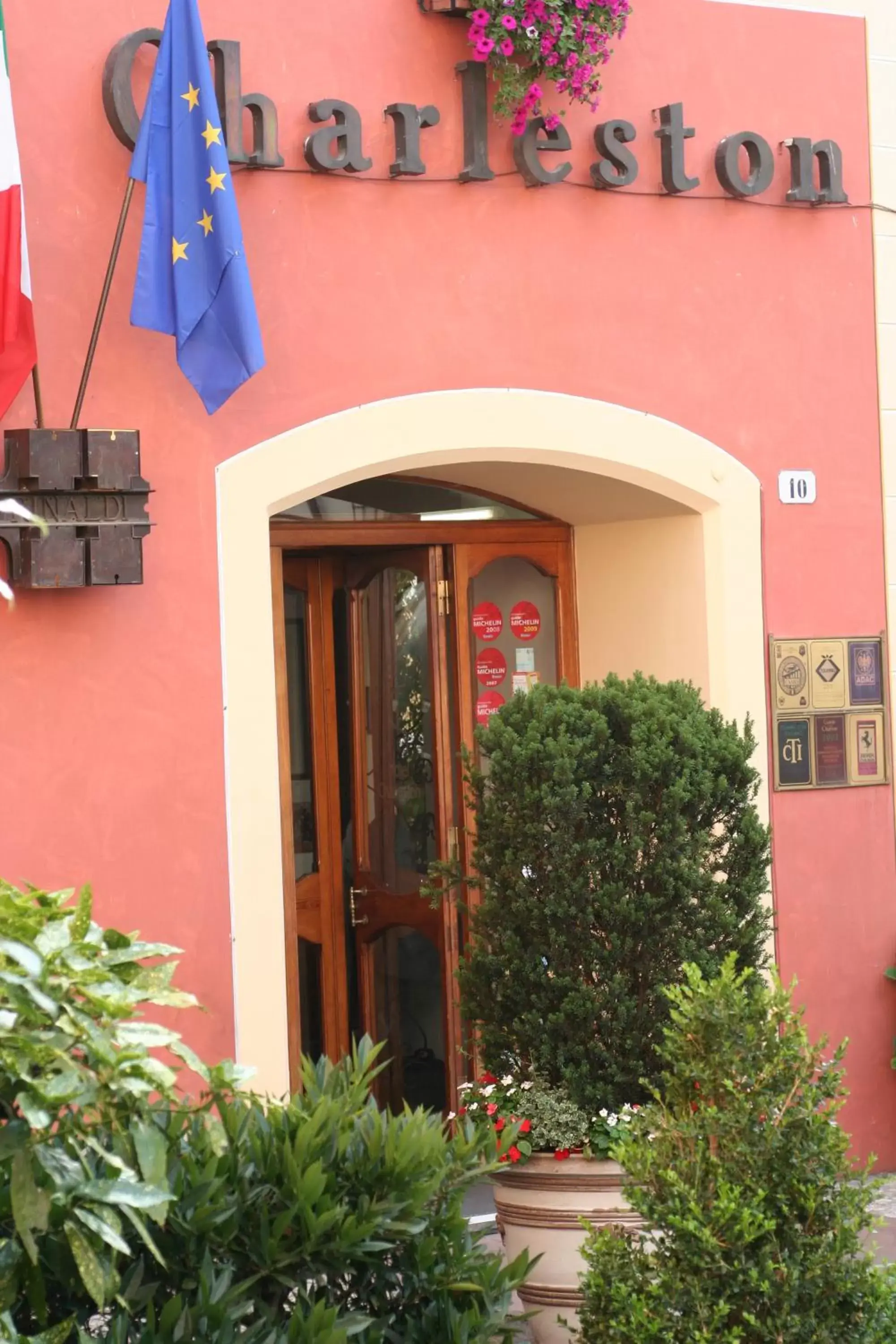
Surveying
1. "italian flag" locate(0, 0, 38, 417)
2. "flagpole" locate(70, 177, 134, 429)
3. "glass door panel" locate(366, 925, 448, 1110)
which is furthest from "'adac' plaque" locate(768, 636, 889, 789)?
"italian flag" locate(0, 0, 38, 417)

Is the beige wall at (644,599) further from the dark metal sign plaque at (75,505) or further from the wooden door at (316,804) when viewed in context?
the dark metal sign plaque at (75,505)

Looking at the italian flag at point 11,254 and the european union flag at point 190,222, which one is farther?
the european union flag at point 190,222

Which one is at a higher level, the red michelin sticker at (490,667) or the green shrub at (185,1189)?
the red michelin sticker at (490,667)

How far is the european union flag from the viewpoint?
5172 mm

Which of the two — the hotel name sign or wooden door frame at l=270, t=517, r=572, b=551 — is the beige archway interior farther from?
the hotel name sign

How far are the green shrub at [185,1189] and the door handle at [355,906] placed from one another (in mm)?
3469

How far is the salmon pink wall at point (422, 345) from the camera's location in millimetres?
5320

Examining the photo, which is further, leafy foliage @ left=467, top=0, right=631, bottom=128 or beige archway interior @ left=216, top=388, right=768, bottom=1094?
leafy foliage @ left=467, top=0, right=631, bottom=128

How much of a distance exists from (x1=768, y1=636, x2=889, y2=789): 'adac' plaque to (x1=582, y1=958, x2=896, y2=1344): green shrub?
10.8 ft

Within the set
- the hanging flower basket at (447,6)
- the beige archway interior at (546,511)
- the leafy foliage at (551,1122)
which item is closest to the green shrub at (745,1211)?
the leafy foliage at (551,1122)

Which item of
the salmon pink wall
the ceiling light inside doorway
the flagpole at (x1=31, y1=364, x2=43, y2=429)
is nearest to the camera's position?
the flagpole at (x1=31, y1=364, x2=43, y2=429)

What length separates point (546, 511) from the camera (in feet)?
22.8

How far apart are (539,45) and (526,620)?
2.19m

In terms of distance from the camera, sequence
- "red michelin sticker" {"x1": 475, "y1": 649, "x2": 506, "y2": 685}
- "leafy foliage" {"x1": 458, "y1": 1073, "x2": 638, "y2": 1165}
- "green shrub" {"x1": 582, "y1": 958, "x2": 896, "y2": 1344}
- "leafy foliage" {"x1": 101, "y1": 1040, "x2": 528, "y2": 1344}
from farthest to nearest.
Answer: "red michelin sticker" {"x1": 475, "y1": 649, "x2": 506, "y2": 685} → "leafy foliage" {"x1": 458, "y1": 1073, "x2": 638, "y2": 1165} → "green shrub" {"x1": 582, "y1": 958, "x2": 896, "y2": 1344} → "leafy foliage" {"x1": 101, "y1": 1040, "x2": 528, "y2": 1344}
